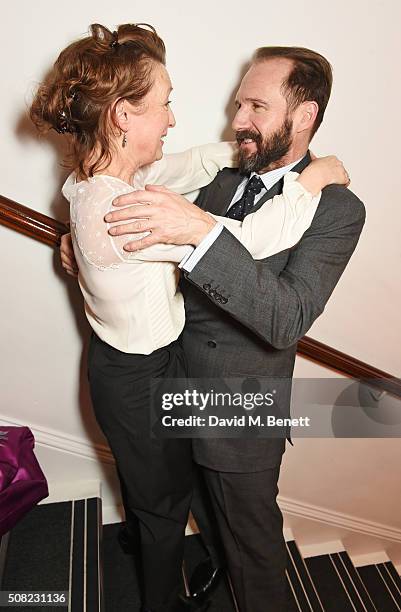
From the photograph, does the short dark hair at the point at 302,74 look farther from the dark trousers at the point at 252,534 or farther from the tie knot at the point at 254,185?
the dark trousers at the point at 252,534

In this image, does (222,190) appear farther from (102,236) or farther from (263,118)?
(102,236)

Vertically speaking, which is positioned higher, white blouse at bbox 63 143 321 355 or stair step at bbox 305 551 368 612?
white blouse at bbox 63 143 321 355

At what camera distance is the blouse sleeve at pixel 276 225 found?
1.48 metres

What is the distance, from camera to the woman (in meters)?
1.44

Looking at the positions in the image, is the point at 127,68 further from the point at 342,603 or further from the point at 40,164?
the point at 342,603

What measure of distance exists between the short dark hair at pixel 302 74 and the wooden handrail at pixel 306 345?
31.4 inches

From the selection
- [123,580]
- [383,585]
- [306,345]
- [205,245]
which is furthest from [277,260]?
[383,585]

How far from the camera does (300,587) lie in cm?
251

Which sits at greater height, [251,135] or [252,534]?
[251,135]

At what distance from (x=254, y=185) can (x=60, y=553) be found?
1.43m

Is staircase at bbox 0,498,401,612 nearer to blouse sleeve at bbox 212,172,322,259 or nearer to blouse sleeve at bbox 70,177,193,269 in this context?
blouse sleeve at bbox 70,177,193,269

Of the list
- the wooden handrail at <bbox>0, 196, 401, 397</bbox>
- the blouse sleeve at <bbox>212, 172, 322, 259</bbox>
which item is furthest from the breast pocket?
the wooden handrail at <bbox>0, 196, 401, 397</bbox>

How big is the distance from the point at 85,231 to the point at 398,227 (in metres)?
1.34

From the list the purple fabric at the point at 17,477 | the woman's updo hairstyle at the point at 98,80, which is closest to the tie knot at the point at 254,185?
the woman's updo hairstyle at the point at 98,80
